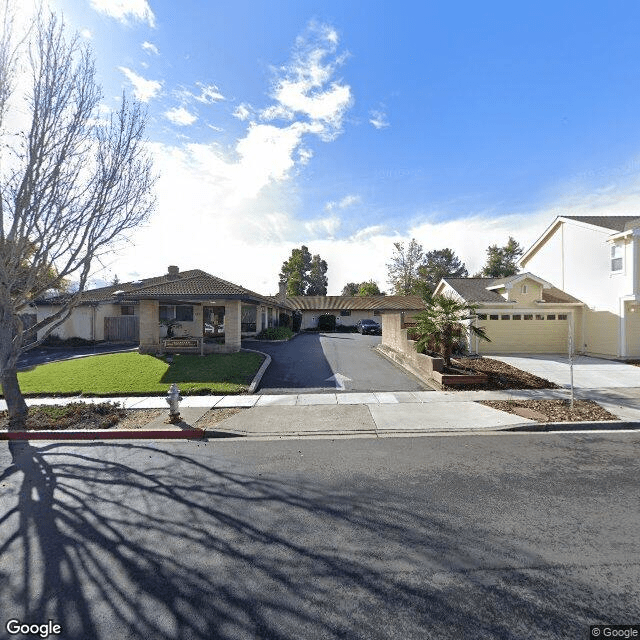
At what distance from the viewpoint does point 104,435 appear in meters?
7.31

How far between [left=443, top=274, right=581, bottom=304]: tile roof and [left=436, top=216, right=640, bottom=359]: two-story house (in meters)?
0.05

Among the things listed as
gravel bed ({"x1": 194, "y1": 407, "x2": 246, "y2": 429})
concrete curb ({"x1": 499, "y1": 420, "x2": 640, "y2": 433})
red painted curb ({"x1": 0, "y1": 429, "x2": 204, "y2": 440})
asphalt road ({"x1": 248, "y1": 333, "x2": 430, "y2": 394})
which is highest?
asphalt road ({"x1": 248, "y1": 333, "x2": 430, "y2": 394})

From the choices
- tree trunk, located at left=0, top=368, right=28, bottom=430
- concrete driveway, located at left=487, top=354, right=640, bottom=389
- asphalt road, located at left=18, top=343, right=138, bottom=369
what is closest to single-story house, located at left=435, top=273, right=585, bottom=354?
concrete driveway, located at left=487, top=354, right=640, bottom=389

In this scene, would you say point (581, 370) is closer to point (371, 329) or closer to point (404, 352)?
point (404, 352)

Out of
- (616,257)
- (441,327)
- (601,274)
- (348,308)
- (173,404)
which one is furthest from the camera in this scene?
(348,308)

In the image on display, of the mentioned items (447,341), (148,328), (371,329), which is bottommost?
(447,341)

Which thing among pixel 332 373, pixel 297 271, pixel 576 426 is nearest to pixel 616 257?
pixel 576 426

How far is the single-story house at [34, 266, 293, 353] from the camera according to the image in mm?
16562

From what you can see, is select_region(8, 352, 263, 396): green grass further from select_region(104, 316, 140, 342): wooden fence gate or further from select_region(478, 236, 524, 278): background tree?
select_region(478, 236, 524, 278): background tree

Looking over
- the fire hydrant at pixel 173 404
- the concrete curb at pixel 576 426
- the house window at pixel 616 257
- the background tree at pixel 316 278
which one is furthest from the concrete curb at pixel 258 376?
the background tree at pixel 316 278

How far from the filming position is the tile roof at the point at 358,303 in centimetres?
3809

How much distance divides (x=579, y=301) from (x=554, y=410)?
1277 centimetres

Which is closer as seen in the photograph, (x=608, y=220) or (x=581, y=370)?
(x=581, y=370)

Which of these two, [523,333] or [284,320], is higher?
[284,320]
